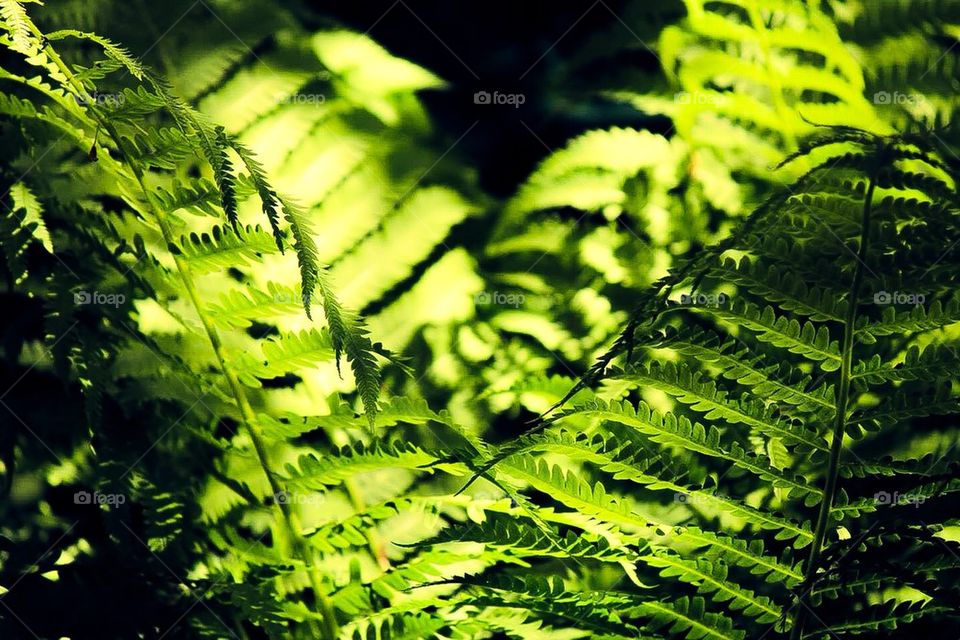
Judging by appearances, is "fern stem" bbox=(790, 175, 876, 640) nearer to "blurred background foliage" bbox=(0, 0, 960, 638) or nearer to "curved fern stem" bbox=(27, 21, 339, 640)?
"blurred background foliage" bbox=(0, 0, 960, 638)

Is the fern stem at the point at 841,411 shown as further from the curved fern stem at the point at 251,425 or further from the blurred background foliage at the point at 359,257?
the curved fern stem at the point at 251,425

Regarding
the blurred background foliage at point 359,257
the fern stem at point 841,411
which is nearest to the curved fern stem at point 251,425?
the blurred background foliage at point 359,257

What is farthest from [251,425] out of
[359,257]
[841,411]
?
[841,411]

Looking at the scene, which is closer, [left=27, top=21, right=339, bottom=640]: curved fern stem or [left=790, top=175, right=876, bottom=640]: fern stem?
[left=790, top=175, right=876, bottom=640]: fern stem

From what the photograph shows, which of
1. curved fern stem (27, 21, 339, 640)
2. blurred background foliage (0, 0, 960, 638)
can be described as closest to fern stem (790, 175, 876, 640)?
blurred background foliage (0, 0, 960, 638)

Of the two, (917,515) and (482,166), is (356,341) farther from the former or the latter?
(482,166)

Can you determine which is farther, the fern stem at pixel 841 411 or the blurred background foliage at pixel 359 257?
the blurred background foliage at pixel 359 257

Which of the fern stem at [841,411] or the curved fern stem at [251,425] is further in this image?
the curved fern stem at [251,425]

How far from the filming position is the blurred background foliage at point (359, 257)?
32.0 inches

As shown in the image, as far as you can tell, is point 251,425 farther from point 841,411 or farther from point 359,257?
point 841,411

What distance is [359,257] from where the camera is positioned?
40.9 inches

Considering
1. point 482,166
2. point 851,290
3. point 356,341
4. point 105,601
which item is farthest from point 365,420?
point 482,166

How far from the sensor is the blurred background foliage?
2.67 feet

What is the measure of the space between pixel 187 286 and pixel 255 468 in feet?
0.83
